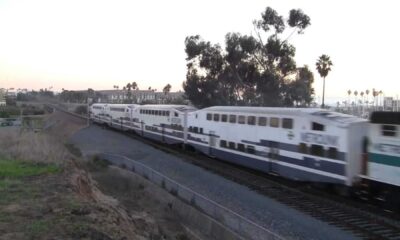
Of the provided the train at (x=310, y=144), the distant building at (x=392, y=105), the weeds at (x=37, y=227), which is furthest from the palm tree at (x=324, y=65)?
the weeds at (x=37, y=227)

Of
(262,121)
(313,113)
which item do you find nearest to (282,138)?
(262,121)

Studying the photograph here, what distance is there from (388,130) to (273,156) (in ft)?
27.2

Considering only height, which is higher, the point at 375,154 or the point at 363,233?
the point at 375,154

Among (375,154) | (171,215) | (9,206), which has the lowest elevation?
(171,215)

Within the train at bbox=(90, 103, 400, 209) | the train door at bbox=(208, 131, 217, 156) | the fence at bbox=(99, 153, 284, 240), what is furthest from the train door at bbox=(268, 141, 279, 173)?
the train door at bbox=(208, 131, 217, 156)

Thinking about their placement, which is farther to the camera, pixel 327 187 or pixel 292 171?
pixel 292 171

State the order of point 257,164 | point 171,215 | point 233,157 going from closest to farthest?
point 171,215 < point 257,164 < point 233,157

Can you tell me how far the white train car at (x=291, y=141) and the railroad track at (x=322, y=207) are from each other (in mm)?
651

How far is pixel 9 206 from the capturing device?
1402cm

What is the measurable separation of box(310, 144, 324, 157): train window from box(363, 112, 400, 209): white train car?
250 centimetres

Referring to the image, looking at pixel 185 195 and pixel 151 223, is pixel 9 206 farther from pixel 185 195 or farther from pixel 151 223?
pixel 185 195

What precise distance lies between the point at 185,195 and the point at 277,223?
5.22 metres

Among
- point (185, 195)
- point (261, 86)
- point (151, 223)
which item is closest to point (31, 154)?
point (185, 195)

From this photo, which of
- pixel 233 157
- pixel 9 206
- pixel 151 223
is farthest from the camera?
pixel 233 157
